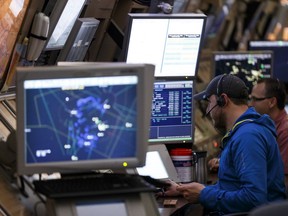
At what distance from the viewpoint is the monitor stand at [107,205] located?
16.7 ft

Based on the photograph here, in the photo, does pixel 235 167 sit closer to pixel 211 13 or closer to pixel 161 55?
pixel 161 55

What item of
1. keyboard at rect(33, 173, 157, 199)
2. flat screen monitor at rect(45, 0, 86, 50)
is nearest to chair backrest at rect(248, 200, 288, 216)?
keyboard at rect(33, 173, 157, 199)

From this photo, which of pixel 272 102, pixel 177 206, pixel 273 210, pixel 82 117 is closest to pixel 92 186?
pixel 82 117

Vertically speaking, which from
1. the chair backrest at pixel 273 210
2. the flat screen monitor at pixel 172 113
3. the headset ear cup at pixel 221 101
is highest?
the chair backrest at pixel 273 210

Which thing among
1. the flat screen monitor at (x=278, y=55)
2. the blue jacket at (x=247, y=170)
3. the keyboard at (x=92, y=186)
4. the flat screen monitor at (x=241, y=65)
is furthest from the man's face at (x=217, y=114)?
the flat screen monitor at (x=278, y=55)

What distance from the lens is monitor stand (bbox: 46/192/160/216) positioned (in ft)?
16.7

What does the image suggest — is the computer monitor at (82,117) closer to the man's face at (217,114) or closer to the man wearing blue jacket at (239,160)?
the man wearing blue jacket at (239,160)

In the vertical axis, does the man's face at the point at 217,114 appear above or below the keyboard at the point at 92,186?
below

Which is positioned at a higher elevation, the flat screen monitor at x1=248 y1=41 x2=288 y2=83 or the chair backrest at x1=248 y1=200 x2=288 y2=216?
the chair backrest at x1=248 y1=200 x2=288 y2=216

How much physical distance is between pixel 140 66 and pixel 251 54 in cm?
519

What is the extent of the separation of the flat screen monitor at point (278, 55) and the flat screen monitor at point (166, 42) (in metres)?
3.62

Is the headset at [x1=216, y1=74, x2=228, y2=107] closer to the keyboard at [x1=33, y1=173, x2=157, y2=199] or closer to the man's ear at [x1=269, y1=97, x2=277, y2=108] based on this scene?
the keyboard at [x1=33, y1=173, x2=157, y2=199]

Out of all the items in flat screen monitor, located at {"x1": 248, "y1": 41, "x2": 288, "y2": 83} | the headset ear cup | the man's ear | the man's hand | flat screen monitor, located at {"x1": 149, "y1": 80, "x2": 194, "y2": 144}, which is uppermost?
the headset ear cup

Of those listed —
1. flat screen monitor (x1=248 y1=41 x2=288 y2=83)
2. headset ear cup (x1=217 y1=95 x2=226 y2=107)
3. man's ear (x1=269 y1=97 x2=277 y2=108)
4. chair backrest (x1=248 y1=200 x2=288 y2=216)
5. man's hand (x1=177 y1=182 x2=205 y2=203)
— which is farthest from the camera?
flat screen monitor (x1=248 y1=41 x2=288 y2=83)
